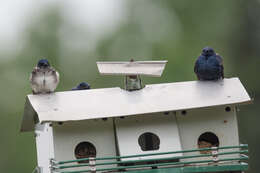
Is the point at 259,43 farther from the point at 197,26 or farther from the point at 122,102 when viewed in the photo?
the point at 122,102

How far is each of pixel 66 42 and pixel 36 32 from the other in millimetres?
1681

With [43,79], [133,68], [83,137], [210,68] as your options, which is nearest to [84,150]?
[83,137]

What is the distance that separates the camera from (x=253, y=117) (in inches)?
1032

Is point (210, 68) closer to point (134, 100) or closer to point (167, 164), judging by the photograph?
point (134, 100)

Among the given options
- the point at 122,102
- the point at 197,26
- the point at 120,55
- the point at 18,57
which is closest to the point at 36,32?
the point at 18,57

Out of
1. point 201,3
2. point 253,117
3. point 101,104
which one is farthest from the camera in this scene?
point 201,3

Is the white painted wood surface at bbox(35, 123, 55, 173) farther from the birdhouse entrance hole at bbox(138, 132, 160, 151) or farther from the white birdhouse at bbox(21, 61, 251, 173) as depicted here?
the birdhouse entrance hole at bbox(138, 132, 160, 151)

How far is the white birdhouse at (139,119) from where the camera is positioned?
1182cm

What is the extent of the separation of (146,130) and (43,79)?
1.66 meters

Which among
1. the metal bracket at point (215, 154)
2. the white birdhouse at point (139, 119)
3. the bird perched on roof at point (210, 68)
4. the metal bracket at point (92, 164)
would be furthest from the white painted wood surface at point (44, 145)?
the bird perched on roof at point (210, 68)

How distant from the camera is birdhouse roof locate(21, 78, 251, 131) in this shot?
11750 mm

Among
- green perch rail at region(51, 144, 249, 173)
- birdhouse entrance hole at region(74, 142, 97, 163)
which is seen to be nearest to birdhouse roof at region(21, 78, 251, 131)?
birdhouse entrance hole at region(74, 142, 97, 163)

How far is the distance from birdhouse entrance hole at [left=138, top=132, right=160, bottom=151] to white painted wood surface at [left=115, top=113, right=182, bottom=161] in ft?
0.48

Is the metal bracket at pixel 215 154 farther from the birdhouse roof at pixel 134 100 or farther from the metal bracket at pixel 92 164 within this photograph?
the metal bracket at pixel 92 164
